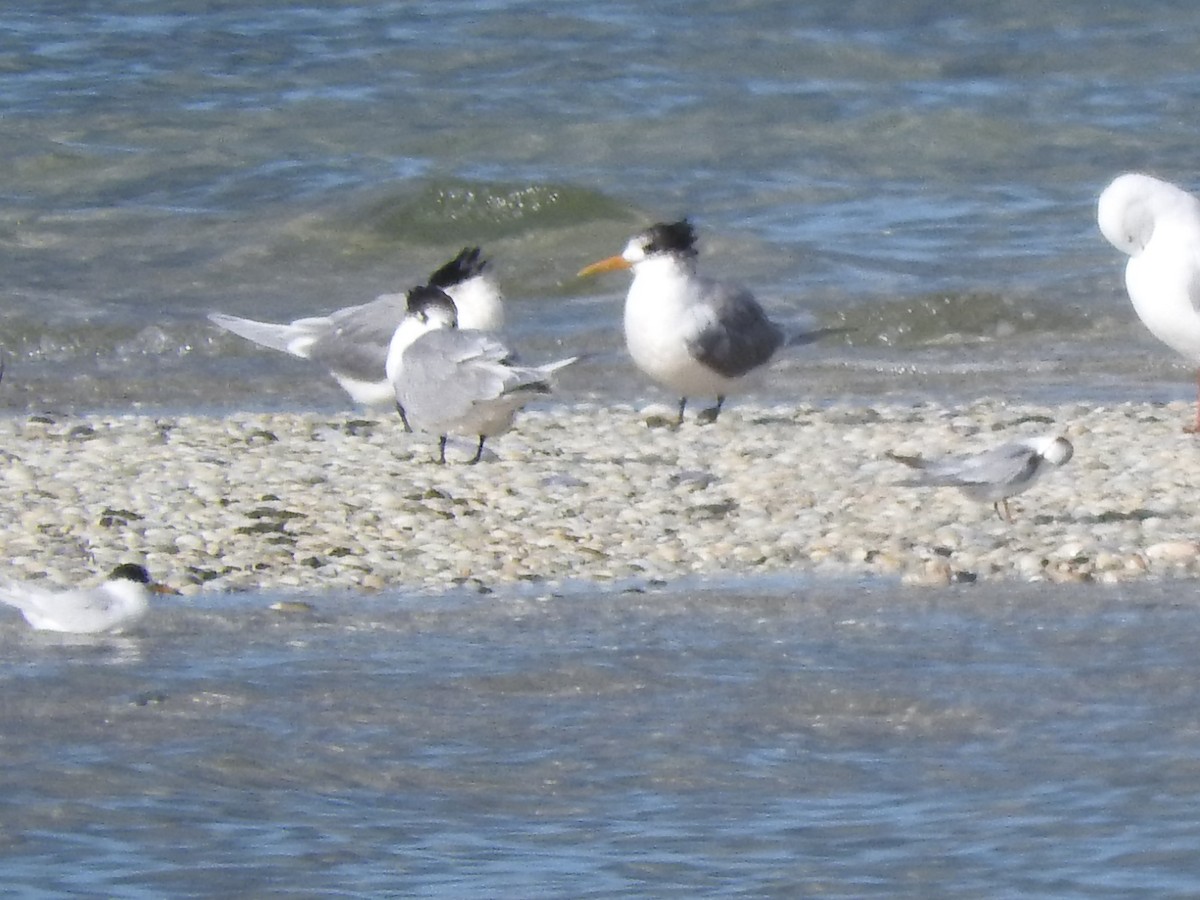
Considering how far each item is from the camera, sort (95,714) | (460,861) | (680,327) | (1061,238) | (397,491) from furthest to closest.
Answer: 1. (1061,238)
2. (680,327)
3. (397,491)
4. (95,714)
5. (460,861)

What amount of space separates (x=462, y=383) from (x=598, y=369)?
318 centimetres

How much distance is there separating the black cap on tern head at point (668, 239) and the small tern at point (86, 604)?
348cm

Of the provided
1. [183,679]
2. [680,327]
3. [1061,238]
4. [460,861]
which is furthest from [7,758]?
[1061,238]

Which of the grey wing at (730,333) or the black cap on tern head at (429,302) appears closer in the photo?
the black cap on tern head at (429,302)

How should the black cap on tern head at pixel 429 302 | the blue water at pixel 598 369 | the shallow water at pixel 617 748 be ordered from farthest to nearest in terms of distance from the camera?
1. the black cap on tern head at pixel 429 302
2. the blue water at pixel 598 369
3. the shallow water at pixel 617 748

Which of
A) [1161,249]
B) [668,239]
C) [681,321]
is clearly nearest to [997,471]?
[681,321]

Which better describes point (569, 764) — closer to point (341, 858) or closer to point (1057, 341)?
point (341, 858)

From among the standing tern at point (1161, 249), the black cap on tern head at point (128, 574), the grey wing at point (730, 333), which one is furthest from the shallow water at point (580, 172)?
the black cap on tern head at point (128, 574)

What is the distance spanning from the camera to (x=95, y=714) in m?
4.68

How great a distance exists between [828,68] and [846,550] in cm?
1205

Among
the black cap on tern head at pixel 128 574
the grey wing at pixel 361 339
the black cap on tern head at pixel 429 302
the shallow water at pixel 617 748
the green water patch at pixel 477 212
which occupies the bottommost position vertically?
the shallow water at pixel 617 748

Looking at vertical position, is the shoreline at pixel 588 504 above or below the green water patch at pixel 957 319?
below

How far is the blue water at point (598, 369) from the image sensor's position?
3.98m

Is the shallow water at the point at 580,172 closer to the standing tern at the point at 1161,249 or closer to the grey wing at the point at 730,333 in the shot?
the standing tern at the point at 1161,249
